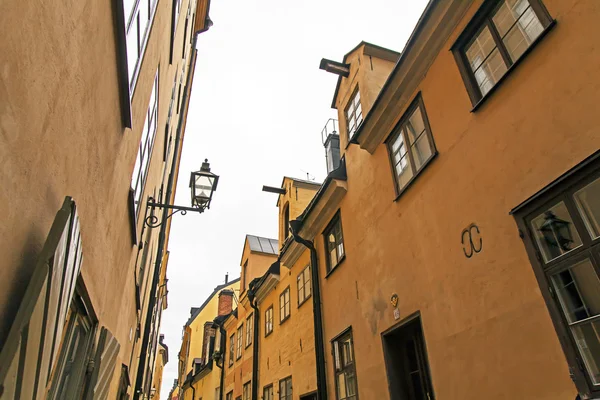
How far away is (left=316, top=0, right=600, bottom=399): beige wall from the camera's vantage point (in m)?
3.55

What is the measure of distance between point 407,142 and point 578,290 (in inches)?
144

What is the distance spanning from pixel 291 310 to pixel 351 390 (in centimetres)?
438

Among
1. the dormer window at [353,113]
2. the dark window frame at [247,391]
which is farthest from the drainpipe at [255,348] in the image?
the dormer window at [353,113]

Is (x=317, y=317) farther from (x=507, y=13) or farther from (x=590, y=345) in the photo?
(x=507, y=13)

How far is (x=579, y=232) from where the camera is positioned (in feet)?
11.1

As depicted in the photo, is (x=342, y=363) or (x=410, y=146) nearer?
(x=410, y=146)

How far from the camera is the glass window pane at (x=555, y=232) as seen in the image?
3488 mm

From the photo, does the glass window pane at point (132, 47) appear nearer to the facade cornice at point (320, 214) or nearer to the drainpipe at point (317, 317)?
the facade cornice at point (320, 214)

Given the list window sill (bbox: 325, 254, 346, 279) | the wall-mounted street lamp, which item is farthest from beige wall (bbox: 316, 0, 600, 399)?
the wall-mounted street lamp

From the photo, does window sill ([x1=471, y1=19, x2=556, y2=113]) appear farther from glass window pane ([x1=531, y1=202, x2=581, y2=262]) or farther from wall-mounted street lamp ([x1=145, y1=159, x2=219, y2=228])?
wall-mounted street lamp ([x1=145, y1=159, x2=219, y2=228])

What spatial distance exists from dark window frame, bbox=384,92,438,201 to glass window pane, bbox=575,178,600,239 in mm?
2267

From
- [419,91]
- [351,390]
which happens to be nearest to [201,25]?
[419,91]

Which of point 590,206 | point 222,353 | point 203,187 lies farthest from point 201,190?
point 222,353

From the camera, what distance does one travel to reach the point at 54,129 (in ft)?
6.91
